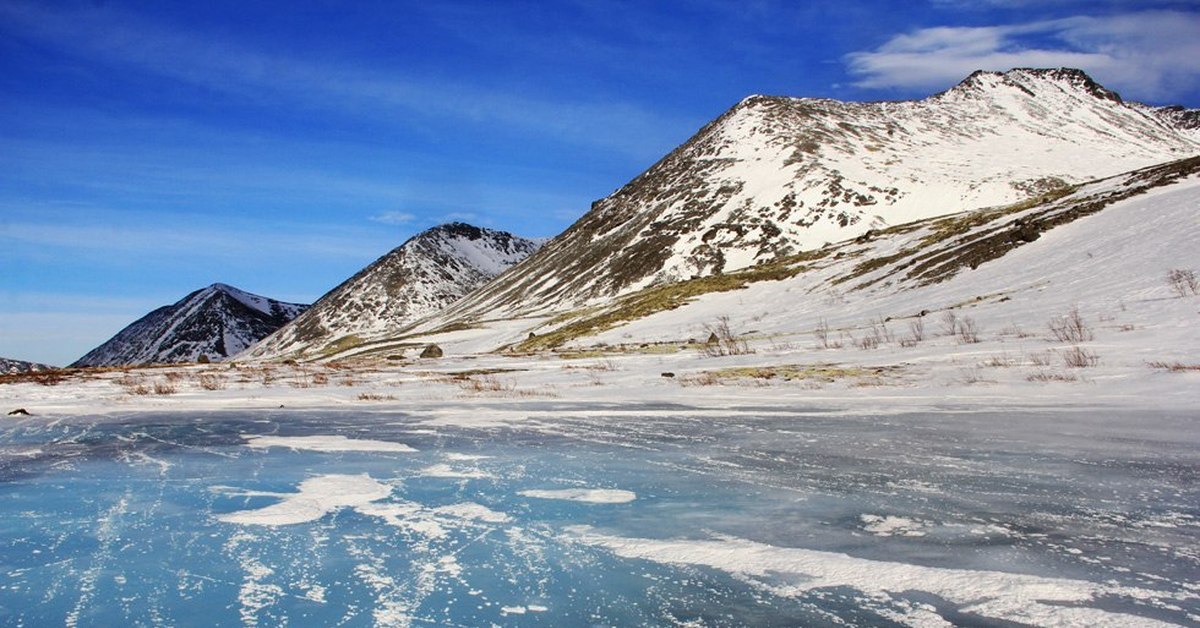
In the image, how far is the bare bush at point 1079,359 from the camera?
1491cm

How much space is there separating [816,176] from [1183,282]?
255ft

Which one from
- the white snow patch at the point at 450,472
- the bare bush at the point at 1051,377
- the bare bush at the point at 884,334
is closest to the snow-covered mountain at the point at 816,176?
the bare bush at the point at 884,334

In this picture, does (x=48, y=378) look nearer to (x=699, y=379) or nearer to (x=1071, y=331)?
(x=699, y=379)

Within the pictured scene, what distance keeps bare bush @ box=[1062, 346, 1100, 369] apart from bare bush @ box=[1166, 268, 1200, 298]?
7.40 m

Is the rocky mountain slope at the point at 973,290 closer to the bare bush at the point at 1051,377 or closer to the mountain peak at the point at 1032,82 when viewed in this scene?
the bare bush at the point at 1051,377

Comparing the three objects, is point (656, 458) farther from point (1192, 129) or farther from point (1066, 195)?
point (1192, 129)

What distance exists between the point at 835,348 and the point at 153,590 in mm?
21358

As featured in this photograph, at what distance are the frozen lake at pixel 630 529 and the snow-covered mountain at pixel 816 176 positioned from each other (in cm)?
7625

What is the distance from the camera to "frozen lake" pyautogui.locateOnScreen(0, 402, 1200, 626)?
4.53 metres

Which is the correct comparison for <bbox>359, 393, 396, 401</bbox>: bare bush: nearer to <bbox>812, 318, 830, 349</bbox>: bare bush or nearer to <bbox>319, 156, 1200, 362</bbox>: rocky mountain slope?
<bbox>319, 156, 1200, 362</bbox>: rocky mountain slope

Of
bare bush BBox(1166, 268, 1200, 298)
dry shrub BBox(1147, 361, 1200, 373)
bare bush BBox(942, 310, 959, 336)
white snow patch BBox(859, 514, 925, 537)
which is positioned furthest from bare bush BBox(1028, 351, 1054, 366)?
white snow patch BBox(859, 514, 925, 537)

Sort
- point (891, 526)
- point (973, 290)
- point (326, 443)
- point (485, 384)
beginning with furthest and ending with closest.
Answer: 1. point (973, 290)
2. point (485, 384)
3. point (326, 443)
4. point (891, 526)

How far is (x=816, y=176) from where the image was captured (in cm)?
9712

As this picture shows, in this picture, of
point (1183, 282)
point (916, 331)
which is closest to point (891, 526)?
point (916, 331)
